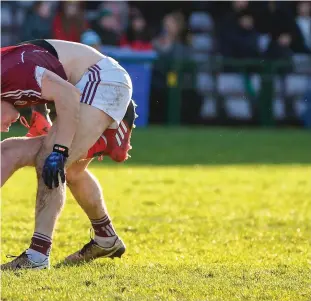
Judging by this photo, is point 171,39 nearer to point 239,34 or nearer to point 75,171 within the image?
point 239,34

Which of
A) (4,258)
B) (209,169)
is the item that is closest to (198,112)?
(209,169)

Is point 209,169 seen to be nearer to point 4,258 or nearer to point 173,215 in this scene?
point 173,215

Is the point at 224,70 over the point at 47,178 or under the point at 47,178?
under

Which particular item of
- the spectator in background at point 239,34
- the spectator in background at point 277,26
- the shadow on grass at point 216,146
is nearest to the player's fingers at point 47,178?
the shadow on grass at point 216,146

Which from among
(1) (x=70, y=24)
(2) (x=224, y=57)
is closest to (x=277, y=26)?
(2) (x=224, y=57)

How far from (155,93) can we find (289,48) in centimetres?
290

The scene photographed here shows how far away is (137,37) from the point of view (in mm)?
18453

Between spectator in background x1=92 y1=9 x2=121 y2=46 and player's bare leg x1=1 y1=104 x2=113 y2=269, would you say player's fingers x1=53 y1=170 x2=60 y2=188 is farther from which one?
spectator in background x1=92 y1=9 x2=121 y2=46

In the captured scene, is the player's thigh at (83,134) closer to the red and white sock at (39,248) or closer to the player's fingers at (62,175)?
the player's fingers at (62,175)

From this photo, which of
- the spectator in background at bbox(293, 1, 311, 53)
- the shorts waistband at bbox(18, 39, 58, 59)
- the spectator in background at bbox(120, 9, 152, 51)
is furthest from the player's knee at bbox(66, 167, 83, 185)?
the spectator in background at bbox(293, 1, 311, 53)

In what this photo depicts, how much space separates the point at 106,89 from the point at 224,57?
1354 centimetres

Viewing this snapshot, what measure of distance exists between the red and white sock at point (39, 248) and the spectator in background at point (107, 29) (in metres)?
12.1

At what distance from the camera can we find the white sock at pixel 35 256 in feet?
18.3

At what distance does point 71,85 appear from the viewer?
17.8 ft
